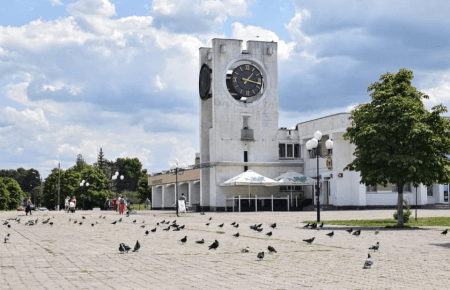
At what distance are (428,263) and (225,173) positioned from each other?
43.0 metres

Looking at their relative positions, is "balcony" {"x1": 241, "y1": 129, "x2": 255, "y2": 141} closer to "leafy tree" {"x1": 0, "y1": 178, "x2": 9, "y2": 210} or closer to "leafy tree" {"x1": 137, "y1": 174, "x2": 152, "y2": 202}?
"leafy tree" {"x1": 137, "y1": 174, "x2": 152, "y2": 202}

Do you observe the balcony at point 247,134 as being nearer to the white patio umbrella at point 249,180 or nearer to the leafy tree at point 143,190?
the white patio umbrella at point 249,180

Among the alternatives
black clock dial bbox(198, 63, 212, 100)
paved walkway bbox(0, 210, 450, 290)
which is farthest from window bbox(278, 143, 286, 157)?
paved walkway bbox(0, 210, 450, 290)

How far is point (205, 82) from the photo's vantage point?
5788 centimetres

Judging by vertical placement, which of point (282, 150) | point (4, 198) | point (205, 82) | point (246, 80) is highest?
point (205, 82)

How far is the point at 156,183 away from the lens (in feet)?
234

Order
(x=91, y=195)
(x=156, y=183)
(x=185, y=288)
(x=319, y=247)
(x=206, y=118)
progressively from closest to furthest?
(x=185, y=288) < (x=319, y=247) < (x=206, y=118) < (x=156, y=183) < (x=91, y=195)

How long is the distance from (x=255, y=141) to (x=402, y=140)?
107ft

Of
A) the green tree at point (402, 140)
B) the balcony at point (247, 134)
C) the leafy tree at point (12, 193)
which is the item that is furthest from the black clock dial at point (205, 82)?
the leafy tree at point (12, 193)

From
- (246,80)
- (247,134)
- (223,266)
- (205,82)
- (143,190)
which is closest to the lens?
(223,266)

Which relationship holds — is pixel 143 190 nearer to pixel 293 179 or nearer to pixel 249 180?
pixel 293 179

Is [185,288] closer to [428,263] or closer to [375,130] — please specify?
[428,263]

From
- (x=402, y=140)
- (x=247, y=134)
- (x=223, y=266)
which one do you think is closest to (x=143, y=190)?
(x=247, y=134)

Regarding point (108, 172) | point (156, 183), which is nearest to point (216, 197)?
point (156, 183)
